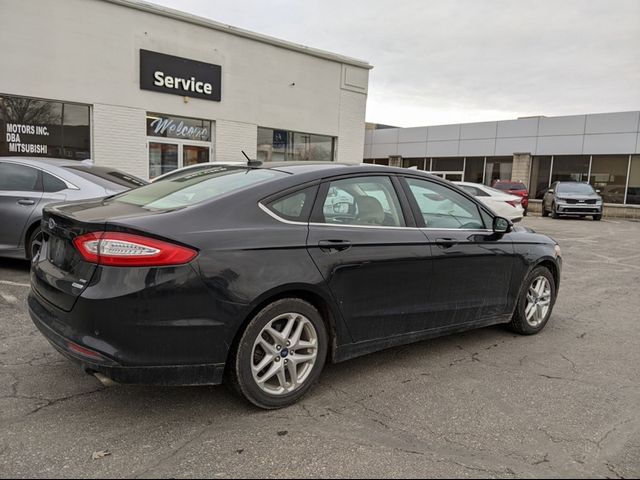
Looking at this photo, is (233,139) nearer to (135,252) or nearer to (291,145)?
(291,145)

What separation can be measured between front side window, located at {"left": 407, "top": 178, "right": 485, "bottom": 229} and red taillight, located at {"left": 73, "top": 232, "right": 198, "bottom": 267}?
1945 mm

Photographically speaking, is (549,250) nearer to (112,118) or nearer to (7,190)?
(7,190)

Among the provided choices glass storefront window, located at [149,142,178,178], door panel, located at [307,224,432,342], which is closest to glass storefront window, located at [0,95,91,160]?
glass storefront window, located at [149,142,178,178]

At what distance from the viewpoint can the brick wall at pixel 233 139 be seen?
49.4 ft

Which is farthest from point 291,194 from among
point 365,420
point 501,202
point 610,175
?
point 610,175

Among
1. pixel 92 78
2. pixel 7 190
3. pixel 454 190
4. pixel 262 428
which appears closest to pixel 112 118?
pixel 92 78

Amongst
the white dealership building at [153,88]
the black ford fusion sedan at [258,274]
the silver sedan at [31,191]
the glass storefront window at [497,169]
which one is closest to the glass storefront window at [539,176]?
the glass storefront window at [497,169]

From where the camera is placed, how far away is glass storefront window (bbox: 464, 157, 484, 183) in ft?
95.9

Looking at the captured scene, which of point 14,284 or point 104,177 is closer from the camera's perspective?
point 14,284

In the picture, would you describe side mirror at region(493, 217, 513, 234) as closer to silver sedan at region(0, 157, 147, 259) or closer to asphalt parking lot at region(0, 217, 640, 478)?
asphalt parking lot at region(0, 217, 640, 478)

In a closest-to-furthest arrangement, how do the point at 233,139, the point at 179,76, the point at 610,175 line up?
the point at 179,76, the point at 233,139, the point at 610,175

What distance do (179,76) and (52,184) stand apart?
8420mm

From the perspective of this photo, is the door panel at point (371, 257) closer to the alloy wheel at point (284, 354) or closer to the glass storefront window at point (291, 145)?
the alloy wheel at point (284, 354)

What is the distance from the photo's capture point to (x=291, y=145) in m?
16.9
